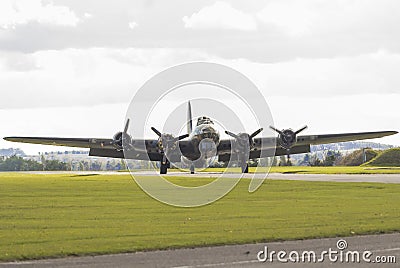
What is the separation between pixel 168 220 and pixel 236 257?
7913mm

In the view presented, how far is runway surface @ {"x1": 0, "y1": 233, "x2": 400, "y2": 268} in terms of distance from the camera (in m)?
14.4

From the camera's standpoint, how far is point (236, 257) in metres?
15.3

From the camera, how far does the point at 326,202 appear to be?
29.4 meters

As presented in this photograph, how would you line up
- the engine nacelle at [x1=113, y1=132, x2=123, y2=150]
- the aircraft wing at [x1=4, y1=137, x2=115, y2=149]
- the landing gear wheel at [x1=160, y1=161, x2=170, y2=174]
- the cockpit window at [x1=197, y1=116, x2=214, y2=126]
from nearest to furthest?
1. the cockpit window at [x1=197, y1=116, x2=214, y2=126]
2. the landing gear wheel at [x1=160, y1=161, x2=170, y2=174]
3. the engine nacelle at [x1=113, y1=132, x2=123, y2=150]
4. the aircraft wing at [x1=4, y1=137, x2=115, y2=149]

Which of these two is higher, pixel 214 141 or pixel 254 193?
pixel 214 141

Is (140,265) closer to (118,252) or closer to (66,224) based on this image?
(118,252)

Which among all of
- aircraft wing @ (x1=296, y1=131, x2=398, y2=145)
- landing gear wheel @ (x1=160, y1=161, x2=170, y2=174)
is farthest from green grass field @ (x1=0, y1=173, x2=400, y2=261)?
aircraft wing @ (x1=296, y1=131, x2=398, y2=145)

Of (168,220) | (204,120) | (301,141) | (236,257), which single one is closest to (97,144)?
(204,120)

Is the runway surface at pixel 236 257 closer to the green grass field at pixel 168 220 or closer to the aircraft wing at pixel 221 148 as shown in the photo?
the green grass field at pixel 168 220

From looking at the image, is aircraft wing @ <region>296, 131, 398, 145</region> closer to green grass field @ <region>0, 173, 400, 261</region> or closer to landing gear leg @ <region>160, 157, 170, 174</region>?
landing gear leg @ <region>160, 157, 170, 174</region>

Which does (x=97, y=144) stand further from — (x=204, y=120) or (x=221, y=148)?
(x=221, y=148)

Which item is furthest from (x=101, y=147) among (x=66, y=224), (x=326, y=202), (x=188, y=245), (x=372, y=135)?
(x=188, y=245)

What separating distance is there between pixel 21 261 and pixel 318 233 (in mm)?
8510

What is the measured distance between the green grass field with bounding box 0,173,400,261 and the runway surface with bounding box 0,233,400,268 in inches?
30.4
